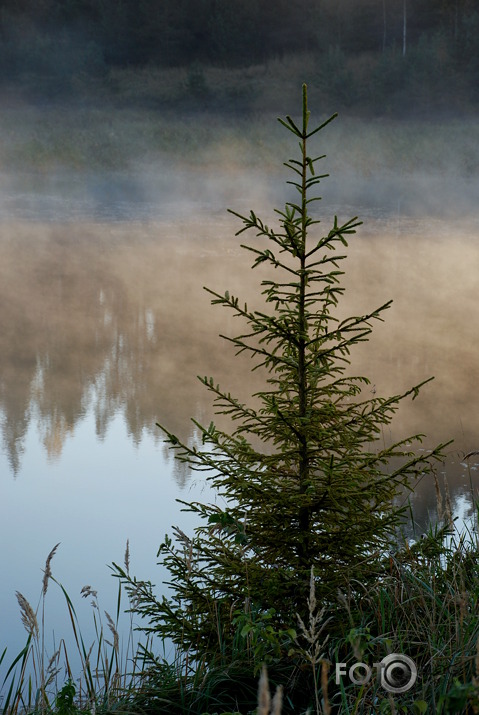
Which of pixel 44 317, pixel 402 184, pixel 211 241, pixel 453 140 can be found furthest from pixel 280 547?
pixel 453 140

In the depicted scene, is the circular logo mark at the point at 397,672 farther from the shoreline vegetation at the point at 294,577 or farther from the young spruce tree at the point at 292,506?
the young spruce tree at the point at 292,506

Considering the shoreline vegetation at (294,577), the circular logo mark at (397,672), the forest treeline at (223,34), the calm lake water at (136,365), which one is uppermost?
the forest treeline at (223,34)

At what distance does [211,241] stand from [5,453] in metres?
12.6

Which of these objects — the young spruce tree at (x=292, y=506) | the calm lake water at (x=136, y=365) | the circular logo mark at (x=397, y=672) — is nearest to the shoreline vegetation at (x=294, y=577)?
the young spruce tree at (x=292, y=506)

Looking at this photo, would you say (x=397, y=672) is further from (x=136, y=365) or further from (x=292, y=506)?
(x=136, y=365)

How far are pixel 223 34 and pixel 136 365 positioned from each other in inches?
944

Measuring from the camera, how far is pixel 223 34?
103ft

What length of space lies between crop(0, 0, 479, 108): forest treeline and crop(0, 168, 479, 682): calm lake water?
10877mm

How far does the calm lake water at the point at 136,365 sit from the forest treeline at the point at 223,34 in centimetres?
→ 1088

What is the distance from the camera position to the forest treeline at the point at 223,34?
3070cm

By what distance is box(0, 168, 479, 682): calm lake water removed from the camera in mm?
4945

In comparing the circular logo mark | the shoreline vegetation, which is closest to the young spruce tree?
the shoreline vegetation

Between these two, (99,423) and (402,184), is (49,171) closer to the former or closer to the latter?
(402,184)

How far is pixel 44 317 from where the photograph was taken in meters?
12.0
